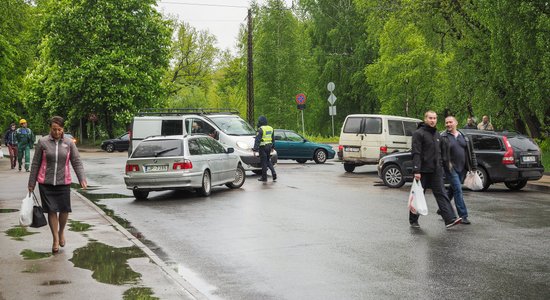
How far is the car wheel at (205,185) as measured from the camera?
698 inches

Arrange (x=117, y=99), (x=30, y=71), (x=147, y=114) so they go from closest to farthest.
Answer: (x=147, y=114), (x=117, y=99), (x=30, y=71)

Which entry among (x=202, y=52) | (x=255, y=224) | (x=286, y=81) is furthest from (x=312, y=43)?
(x=255, y=224)

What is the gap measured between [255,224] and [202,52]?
64.5 metres

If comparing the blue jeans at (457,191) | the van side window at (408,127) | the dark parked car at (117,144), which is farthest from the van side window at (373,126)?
the dark parked car at (117,144)

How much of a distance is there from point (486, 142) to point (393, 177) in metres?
2.71

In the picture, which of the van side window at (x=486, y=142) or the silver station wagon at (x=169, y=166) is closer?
the silver station wagon at (x=169, y=166)

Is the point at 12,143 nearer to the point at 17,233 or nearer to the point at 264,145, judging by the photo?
the point at 264,145

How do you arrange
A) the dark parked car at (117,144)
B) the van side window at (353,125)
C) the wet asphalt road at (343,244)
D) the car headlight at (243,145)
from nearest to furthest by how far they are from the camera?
the wet asphalt road at (343,244) → the car headlight at (243,145) → the van side window at (353,125) → the dark parked car at (117,144)

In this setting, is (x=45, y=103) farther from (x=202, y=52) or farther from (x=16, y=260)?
(x=16, y=260)

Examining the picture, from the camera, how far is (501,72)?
81.4 feet

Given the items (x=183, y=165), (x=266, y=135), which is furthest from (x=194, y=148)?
(x=266, y=135)

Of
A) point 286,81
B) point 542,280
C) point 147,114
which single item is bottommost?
point 542,280

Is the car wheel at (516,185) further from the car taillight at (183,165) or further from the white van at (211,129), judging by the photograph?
the car taillight at (183,165)

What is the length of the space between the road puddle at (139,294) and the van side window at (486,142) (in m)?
13.1
